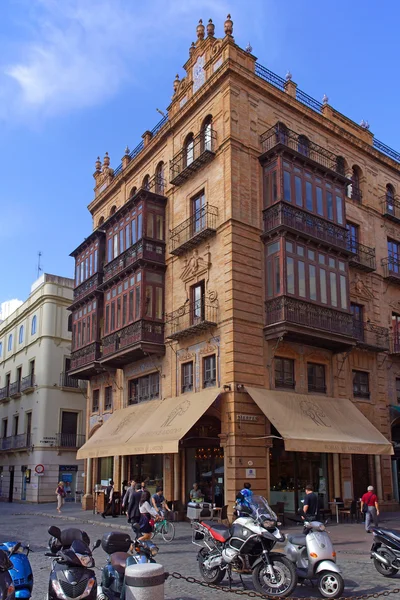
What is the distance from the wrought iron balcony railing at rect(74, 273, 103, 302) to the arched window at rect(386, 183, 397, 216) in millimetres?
14668

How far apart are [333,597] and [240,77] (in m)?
19.3

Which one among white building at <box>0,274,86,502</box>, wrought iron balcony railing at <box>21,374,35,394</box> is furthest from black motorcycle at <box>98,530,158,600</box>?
wrought iron balcony railing at <box>21,374,35,394</box>

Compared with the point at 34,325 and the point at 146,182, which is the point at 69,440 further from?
the point at 146,182

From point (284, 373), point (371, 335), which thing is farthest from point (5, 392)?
point (371, 335)

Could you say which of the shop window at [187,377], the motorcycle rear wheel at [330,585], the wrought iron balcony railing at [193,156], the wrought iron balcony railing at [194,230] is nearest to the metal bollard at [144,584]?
the motorcycle rear wheel at [330,585]

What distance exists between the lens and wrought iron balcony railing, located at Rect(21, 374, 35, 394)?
3900cm

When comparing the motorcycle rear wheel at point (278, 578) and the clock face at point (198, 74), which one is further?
the clock face at point (198, 74)

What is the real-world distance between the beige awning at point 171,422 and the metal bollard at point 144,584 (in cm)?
1279

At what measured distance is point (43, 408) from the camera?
122 feet

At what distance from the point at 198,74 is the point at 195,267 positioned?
8786 millimetres

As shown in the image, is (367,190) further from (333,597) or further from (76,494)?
(76,494)

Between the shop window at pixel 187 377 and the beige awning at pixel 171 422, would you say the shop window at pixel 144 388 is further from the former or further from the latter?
the shop window at pixel 187 377

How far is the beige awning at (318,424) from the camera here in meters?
19.3

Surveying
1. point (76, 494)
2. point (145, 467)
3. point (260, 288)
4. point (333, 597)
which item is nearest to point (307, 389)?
point (260, 288)
